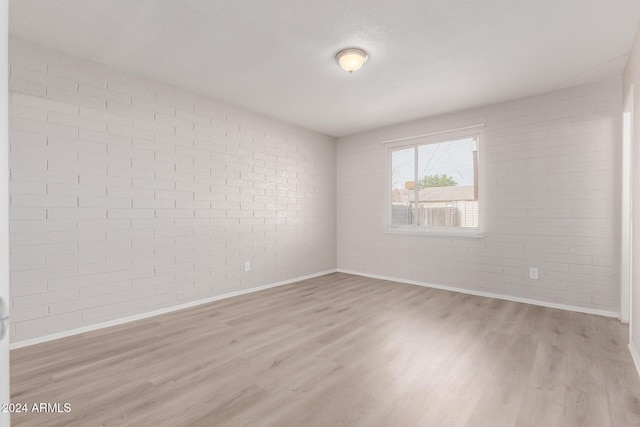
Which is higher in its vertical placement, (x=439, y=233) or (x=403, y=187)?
(x=403, y=187)

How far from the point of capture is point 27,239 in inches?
100

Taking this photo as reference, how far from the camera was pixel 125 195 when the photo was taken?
123 inches

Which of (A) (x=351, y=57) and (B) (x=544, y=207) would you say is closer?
(A) (x=351, y=57)

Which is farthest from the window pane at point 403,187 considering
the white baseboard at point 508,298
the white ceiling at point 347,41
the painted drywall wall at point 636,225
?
the painted drywall wall at point 636,225

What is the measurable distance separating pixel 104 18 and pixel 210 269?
2729 mm

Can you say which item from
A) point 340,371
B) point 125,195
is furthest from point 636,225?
point 125,195

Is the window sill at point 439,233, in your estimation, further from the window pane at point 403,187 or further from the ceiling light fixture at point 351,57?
the ceiling light fixture at point 351,57

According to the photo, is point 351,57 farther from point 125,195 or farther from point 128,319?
point 128,319

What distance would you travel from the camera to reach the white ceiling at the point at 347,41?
7.24 feet

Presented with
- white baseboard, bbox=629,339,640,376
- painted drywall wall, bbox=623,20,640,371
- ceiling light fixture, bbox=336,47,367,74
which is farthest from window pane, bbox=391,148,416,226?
white baseboard, bbox=629,339,640,376

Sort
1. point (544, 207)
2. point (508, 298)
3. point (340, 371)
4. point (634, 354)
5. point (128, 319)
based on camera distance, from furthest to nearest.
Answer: point (508, 298), point (544, 207), point (128, 319), point (634, 354), point (340, 371)

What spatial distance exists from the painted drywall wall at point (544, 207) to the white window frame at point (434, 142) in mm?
67

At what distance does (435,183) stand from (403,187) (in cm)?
55

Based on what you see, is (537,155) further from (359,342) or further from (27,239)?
(27,239)
